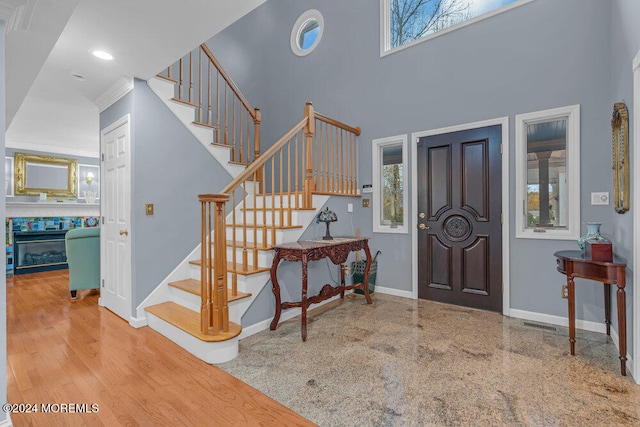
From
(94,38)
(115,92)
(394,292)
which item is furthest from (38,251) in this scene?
(394,292)

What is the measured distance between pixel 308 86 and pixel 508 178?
3.26 m

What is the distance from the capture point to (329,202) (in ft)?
12.2

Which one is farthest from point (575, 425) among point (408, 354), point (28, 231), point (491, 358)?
point (28, 231)

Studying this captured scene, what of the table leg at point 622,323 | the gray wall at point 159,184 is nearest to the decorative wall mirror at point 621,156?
the table leg at point 622,323

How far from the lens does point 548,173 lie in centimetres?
309

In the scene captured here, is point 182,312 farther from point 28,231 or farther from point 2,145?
point 28,231

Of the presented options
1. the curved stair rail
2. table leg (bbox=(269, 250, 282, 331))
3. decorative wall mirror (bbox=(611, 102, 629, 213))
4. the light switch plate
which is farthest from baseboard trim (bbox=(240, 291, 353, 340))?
the light switch plate

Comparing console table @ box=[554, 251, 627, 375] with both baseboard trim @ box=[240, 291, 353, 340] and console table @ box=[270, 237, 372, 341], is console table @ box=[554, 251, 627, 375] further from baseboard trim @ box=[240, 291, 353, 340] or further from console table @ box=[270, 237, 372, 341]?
baseboard trim @ box=[240, 291, 353, 340]

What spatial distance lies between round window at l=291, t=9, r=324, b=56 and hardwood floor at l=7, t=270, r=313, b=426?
4.63 meters

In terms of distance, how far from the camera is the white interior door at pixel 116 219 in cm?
313

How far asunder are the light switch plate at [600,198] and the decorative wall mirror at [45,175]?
8.81 metres

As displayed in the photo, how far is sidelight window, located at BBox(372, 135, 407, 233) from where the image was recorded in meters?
4.04

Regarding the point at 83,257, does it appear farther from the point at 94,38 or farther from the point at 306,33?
the point at 306,33

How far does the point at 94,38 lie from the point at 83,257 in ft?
→ 9.18
